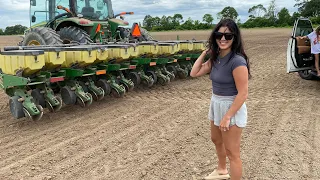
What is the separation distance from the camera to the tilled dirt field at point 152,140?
349 centimetres

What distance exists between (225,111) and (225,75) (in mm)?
304

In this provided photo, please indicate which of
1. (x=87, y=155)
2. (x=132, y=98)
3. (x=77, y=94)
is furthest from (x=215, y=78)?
(x=132, y=98)

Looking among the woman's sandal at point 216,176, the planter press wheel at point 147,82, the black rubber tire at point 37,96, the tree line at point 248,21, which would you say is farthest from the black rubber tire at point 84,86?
the tree line at point 248,21

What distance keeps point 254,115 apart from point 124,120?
1992 mm

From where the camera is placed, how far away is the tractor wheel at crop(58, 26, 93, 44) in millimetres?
7031

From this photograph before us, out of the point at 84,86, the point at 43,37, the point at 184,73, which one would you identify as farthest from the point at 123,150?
the point at 184,73

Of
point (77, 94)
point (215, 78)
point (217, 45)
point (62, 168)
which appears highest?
point (217, 45)

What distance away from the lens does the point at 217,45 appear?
288cm

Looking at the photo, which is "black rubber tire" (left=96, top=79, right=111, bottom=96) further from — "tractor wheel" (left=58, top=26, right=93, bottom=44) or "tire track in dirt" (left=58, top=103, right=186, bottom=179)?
"tractor wheel" (left=58, top=26, right=93, bottom=44)

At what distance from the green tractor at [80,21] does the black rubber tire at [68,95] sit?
6.54ft

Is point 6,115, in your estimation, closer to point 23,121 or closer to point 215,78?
point 23,121

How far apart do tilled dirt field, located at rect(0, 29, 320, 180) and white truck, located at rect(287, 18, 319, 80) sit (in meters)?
1.10

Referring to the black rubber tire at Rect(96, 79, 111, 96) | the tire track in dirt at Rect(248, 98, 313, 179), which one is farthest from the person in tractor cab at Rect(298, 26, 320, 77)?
the black rubber tire at Rect(96, 79, 111, 96)

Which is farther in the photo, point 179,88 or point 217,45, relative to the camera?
point 179,88
